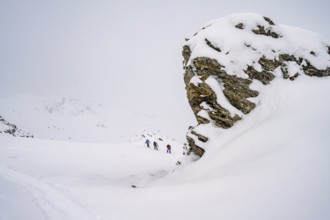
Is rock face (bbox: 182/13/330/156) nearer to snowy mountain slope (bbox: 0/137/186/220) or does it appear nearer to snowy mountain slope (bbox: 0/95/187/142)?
A: snowy mountain slope (bbox: 0/137/186/220)

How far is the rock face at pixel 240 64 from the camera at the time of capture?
13469 mm

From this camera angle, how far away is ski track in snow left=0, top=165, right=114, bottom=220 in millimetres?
8523

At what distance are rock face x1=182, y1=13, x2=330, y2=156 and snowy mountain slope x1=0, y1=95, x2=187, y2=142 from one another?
138ft

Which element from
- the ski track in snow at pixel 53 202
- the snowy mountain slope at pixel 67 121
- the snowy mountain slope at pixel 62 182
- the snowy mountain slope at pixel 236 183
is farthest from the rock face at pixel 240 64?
the snowy mountain slope at pixel 67 121

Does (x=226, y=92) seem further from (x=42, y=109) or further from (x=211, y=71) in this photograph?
(x=42, y=109)

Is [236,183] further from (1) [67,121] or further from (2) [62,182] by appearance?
(1) [67,121]

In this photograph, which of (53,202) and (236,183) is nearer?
(236,183)

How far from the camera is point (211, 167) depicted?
11.1 metres

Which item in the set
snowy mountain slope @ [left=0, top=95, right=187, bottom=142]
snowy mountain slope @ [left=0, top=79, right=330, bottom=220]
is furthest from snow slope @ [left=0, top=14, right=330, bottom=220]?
snowy mountain slope @ [left=0, top=95, right=187, bottom=142]

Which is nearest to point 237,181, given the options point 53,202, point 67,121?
point 53,202

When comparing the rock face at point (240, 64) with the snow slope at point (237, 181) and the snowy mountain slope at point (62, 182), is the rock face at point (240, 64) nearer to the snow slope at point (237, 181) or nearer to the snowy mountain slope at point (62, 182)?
the snow slope at point (237, 181)

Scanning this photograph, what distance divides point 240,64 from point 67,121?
208ft

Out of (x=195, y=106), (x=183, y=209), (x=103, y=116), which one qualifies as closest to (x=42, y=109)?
(x=103, y=116)

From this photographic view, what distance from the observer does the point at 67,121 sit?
67.2 metres
